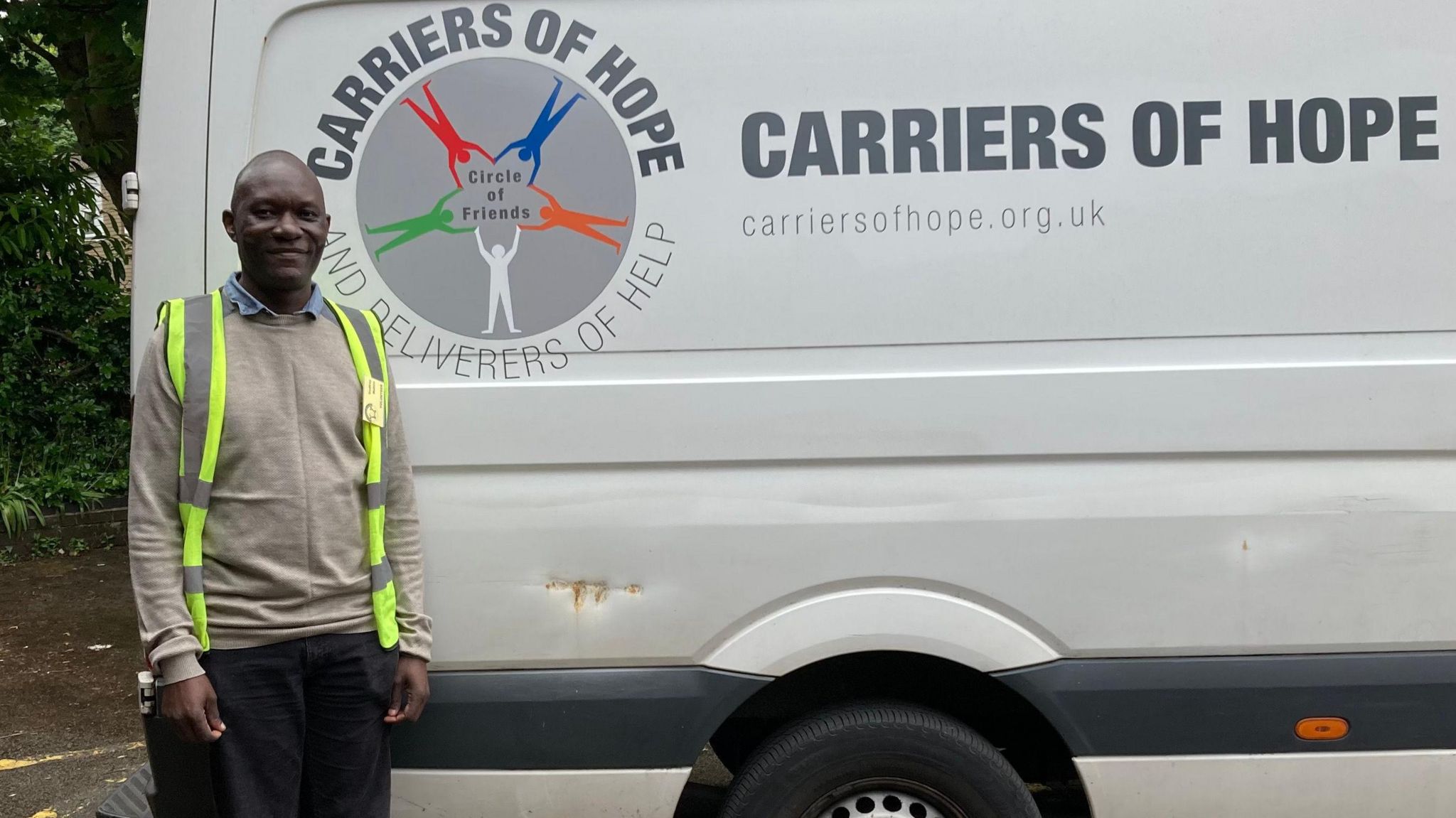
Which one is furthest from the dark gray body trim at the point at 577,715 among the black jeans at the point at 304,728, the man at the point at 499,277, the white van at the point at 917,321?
the man at the point at 499,277

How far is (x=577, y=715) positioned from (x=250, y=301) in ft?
3.61

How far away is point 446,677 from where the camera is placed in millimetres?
2438

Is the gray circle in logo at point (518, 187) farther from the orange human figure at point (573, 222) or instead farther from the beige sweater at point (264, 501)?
the beige sweater at point (264, 501)

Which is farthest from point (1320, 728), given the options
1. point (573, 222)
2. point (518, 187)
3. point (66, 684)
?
point (66, 684)

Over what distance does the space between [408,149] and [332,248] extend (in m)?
0.27

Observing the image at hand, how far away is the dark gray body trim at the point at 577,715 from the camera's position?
7.97ft

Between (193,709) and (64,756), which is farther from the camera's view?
(64,756)

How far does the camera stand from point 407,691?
7.65ft

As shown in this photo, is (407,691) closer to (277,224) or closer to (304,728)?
(304,728)

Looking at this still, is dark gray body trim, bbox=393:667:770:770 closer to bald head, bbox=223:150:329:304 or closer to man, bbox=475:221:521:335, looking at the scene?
man, bbox=475:221:521:335

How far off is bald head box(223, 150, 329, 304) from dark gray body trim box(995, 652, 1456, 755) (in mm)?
1687

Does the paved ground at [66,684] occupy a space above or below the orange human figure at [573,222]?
below

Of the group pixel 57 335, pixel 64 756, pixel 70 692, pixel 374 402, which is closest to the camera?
pixel 374 402

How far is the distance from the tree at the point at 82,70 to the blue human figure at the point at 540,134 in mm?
3689
